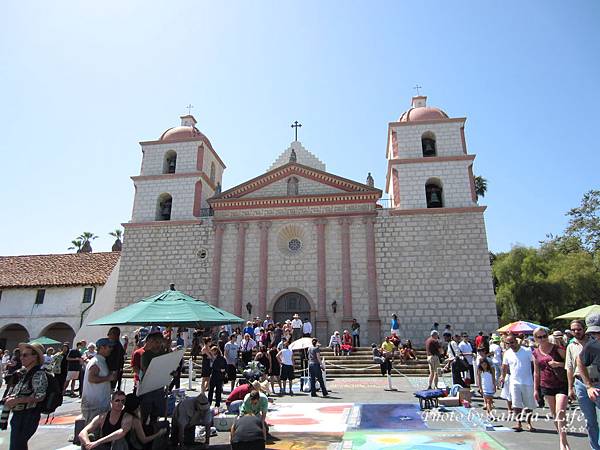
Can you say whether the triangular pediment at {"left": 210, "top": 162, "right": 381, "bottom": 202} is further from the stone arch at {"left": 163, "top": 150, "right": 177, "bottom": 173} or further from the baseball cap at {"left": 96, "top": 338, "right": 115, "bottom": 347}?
the baseball cap at {"left": 96, "top": 338, "right": 115, "bottom": 347}

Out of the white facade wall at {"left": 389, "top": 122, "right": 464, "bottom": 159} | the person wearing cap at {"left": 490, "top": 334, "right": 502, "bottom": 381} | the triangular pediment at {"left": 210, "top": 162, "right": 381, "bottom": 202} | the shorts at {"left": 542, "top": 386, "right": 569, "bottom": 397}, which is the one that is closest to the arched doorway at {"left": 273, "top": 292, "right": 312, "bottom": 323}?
the triangular pediment at {"left": 210, "top": 162, "right": 381, "bottom": 202}

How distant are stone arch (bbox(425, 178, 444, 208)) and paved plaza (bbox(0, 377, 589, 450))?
13780 millimetres

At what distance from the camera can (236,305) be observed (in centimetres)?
2181

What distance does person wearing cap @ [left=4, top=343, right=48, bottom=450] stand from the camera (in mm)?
5156

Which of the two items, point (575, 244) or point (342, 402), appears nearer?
point (342, 402)

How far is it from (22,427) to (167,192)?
20.6 metres

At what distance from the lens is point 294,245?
75.6ft

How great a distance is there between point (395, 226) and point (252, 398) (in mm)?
17034

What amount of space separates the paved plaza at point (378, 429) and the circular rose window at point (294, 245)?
12.3m

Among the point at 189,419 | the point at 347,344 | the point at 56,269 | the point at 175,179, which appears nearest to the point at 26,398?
the point at 189,419

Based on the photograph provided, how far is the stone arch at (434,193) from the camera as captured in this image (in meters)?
22.9

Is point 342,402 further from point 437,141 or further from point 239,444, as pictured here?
point 437,141

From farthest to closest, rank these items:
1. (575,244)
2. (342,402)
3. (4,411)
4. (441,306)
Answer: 1. (575,244)
2. (441,306)
3. (342,402)
4. (4,411)

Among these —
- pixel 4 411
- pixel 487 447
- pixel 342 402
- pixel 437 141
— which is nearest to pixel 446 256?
pixel 437 141
